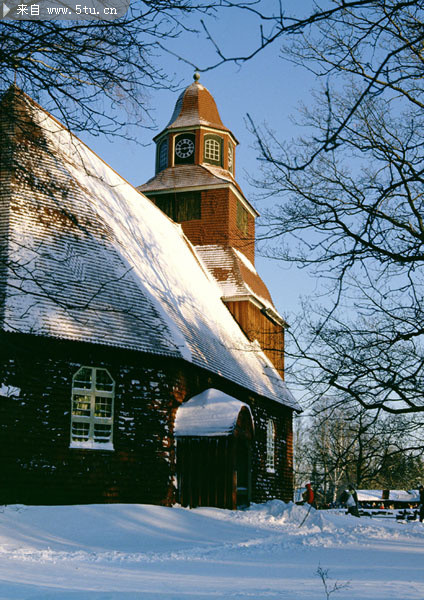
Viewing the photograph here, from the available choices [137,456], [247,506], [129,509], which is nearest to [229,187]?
[247,506]

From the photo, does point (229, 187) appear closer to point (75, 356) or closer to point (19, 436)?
point (75, 356)

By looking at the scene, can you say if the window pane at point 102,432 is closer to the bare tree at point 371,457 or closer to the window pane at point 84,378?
the window pane at point 84,378

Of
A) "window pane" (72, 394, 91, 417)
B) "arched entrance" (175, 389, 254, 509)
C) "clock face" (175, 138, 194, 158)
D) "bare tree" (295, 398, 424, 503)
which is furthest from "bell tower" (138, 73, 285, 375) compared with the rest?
"bare tree" (295, 398, 424, 503)

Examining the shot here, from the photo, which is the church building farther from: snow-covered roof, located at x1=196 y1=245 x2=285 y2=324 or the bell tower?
the bell tower

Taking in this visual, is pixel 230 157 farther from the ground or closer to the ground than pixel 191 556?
farther from the ground

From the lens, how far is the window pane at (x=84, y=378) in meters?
16.2

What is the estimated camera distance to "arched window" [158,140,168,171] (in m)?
31.6

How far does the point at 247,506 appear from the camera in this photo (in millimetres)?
21141

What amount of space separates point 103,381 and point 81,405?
2.65 feet

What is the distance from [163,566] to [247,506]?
39.9ft

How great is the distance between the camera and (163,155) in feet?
105

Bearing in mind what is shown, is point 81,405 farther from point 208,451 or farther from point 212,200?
point 212,200

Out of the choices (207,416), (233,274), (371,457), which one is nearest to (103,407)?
(207,416)

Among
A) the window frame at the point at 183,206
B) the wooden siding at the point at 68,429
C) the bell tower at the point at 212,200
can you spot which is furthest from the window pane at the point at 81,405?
the window frame at the point at 183,206
